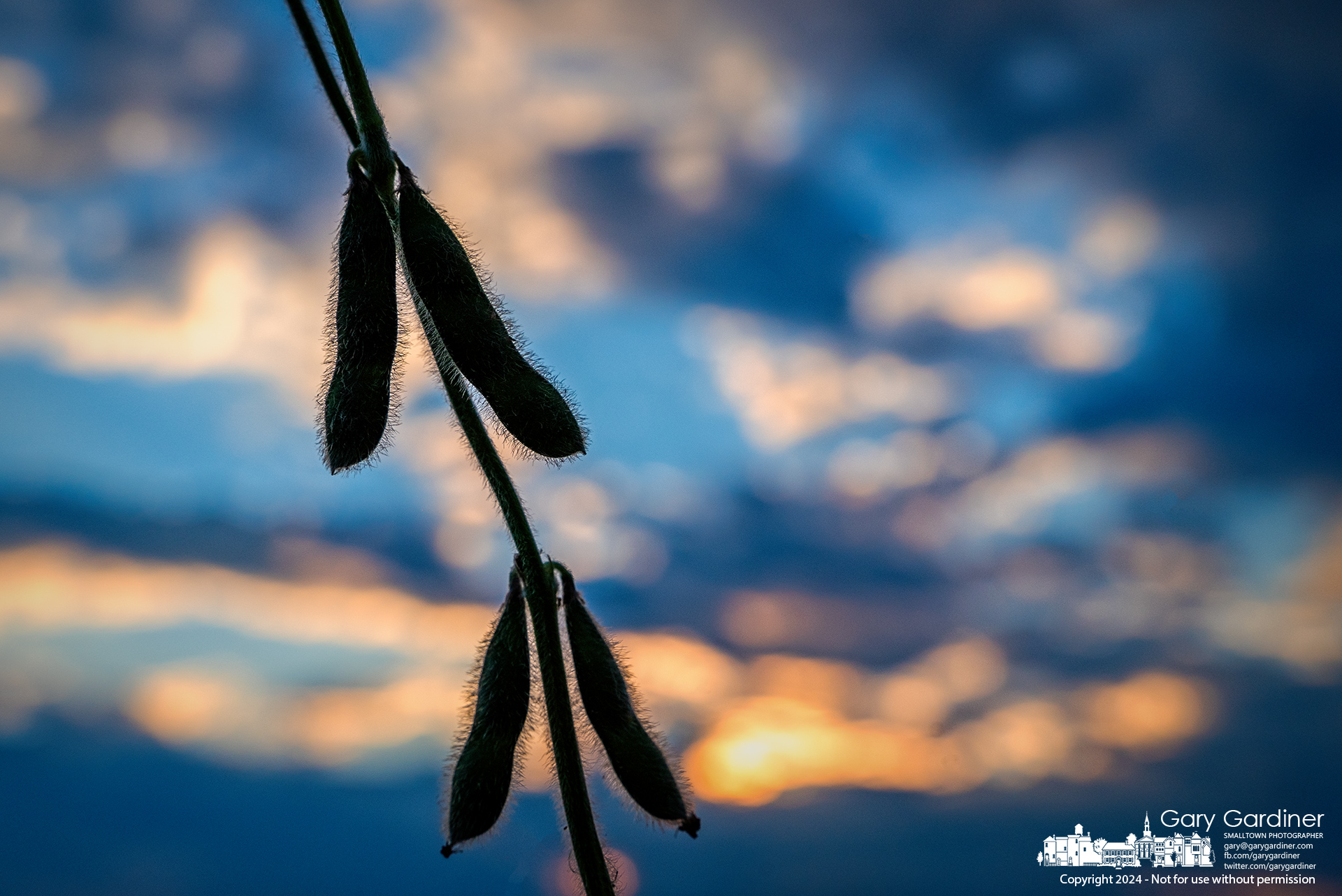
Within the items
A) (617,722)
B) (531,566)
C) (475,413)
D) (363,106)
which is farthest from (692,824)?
(363,106)

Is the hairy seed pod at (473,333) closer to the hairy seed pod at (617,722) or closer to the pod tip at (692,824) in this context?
the hairy seed pod at (617,722)

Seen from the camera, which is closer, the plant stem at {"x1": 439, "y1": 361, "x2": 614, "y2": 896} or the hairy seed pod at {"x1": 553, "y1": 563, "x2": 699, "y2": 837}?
the plant stem at {"x1": 439, "y1": 361, "x2": 614, "y2": 896}

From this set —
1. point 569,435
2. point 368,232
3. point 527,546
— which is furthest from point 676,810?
point 368,232

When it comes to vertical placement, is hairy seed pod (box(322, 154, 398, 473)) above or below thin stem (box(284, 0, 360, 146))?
below

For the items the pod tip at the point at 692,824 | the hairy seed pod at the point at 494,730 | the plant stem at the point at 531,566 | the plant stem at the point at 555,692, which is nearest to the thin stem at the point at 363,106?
the plant stem at the point at 531,566

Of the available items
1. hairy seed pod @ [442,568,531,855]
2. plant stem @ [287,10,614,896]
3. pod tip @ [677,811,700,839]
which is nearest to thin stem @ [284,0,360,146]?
plant stem @ [287,10,614,896]

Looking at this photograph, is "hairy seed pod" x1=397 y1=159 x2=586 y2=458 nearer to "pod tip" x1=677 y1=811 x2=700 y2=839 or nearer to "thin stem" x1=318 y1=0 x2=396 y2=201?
"thin stem" x1=318 y1=0 x2=396 y2=201

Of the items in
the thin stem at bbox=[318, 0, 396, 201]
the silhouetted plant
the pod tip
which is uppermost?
the thin stem at bbox=[318, 0, 396, 201]

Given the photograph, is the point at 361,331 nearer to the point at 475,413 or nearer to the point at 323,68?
the point at 475,413
